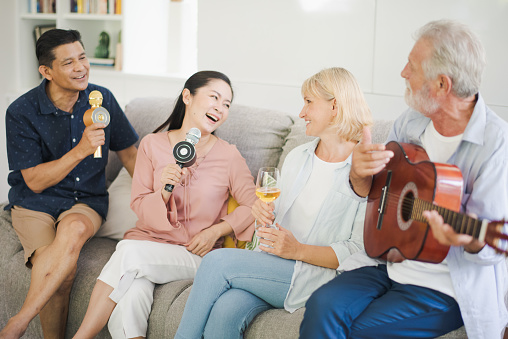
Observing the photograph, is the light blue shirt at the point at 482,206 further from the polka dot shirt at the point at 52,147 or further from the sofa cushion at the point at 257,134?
the polka dot shirt at the point at 52,147

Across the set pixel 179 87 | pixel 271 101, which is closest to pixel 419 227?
pixel 271 101

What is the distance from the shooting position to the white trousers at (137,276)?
7.12 ft

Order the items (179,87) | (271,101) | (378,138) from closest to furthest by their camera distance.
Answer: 1. (378,138)
2. (271,101)
3. (179,87)

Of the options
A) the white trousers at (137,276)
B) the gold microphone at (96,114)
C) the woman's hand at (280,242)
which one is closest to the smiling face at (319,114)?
the woman's hand at (280,242)

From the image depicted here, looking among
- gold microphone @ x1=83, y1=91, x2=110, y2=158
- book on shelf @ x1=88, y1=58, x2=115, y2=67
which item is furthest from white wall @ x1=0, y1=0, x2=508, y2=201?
gold microphone @ x1=83, y1=91, x2=110, y2=158

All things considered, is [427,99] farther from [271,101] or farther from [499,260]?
[271,101]

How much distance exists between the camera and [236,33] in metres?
3.82

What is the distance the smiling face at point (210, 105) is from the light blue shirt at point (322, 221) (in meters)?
0.46

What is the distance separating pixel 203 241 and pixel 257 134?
61 centimetres

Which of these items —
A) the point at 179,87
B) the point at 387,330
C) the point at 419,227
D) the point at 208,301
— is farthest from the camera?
the point at 179,87

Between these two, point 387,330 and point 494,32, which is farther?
point 494,32

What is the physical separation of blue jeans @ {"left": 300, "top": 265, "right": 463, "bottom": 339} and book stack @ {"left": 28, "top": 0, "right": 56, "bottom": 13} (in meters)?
3.97

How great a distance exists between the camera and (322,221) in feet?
6.91

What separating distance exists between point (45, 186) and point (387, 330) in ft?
5.46
